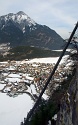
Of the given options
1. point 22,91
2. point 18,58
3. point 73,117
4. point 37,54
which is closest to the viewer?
point 73,117

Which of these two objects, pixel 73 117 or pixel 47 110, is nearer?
pixel 73 117

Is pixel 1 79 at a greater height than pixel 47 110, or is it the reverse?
pixel 47 110

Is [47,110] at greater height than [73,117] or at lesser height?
lesser

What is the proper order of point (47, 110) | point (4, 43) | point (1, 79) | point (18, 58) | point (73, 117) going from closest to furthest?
point (73, 117)
point (47, 110)
point (1, 79)
point (18, 58)
point (4, 43)

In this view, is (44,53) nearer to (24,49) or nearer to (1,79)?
(24,49)

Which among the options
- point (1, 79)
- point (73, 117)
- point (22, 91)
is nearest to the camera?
point (73, 117)

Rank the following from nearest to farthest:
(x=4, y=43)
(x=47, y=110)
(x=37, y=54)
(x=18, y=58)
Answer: (x=47, y=110) → (x=18, y=58) → (x=37, y=54) → (x=4, y=43)

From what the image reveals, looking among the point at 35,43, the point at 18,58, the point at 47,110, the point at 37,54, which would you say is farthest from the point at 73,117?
the point at 35,43

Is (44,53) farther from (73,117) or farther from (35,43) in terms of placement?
(73,117)

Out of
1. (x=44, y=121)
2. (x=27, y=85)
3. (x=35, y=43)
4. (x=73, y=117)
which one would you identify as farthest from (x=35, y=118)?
(x=35, y=43)
